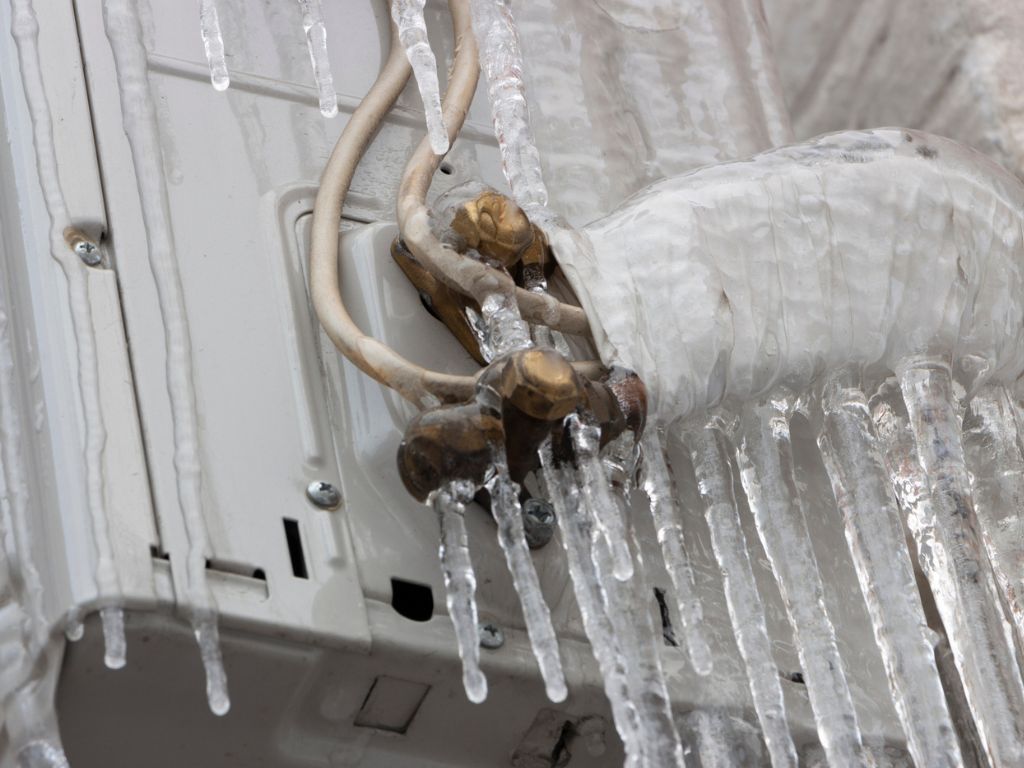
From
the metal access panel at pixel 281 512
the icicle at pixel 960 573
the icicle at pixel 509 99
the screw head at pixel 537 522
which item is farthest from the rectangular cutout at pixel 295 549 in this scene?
the icicle at pixel 960 573

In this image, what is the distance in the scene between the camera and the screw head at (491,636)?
3.61 ft

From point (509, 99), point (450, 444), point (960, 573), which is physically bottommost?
point (960, 573)

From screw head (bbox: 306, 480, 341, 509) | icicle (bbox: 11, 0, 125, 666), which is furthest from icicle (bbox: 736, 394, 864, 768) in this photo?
icicle (bbox: 11, 0, 125, 666)

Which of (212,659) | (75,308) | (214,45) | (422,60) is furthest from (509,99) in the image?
(212,659)

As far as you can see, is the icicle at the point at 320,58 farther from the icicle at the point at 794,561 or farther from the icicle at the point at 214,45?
the icicle at the point at 794,561

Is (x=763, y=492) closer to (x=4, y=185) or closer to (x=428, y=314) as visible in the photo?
(x=428, y=314)

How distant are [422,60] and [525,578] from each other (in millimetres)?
364

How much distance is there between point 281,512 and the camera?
1.11m

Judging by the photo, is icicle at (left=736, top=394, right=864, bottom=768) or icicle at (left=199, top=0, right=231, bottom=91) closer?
icicle at (left=736, top=394, right=864, bottom=768)

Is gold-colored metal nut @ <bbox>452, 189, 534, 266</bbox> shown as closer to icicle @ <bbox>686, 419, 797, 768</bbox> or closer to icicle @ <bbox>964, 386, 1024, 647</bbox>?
icicle @ <bbox>686, 419, 797, 768</bbox>

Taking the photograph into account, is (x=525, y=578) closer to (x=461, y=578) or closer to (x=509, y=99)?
(x=461, y=578)

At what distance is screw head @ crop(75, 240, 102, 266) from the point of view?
46.0 inches

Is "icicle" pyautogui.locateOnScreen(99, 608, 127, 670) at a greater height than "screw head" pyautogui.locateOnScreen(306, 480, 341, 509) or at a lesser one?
lesser

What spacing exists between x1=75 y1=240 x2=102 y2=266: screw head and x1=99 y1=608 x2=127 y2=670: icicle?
23 cm
